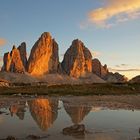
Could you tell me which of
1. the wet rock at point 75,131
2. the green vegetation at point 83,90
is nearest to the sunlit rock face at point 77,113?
the wet rock at point 75,131

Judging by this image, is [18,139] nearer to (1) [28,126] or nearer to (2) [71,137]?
(2) [71,137]

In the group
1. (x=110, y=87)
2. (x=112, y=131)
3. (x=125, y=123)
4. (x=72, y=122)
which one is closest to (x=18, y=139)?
(x=112, y=131)

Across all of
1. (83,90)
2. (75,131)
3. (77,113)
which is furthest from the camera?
(83,90)

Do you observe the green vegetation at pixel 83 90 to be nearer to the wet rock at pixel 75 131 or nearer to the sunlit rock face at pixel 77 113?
the sunlit rock face at pixel 77 113

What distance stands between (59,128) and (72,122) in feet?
10.7

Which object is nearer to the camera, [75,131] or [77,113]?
[75,131]

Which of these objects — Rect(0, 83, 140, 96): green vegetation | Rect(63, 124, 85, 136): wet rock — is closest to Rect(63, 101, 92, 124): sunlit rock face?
Rect(63, 124, 85, 136): wet rock

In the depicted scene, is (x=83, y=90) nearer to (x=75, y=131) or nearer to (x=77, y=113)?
(x=77, y=113)

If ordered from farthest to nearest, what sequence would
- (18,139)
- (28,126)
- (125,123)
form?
(125,123) < (28,126) < (18,139)

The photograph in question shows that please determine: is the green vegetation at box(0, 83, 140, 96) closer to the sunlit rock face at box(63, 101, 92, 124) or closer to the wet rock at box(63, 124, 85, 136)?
the sunlit rock face at box(63, 101, 92, 124)

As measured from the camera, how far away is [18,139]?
15.7m

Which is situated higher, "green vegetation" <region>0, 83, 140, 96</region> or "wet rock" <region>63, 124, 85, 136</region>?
"green vegetation" <region>0, 83, 140, 96</region>

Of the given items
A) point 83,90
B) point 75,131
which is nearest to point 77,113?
point 75,131

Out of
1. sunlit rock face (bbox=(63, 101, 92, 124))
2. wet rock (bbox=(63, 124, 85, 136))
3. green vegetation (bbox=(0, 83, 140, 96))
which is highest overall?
green vegetation (bbox=(0, 83, 140, 96))
